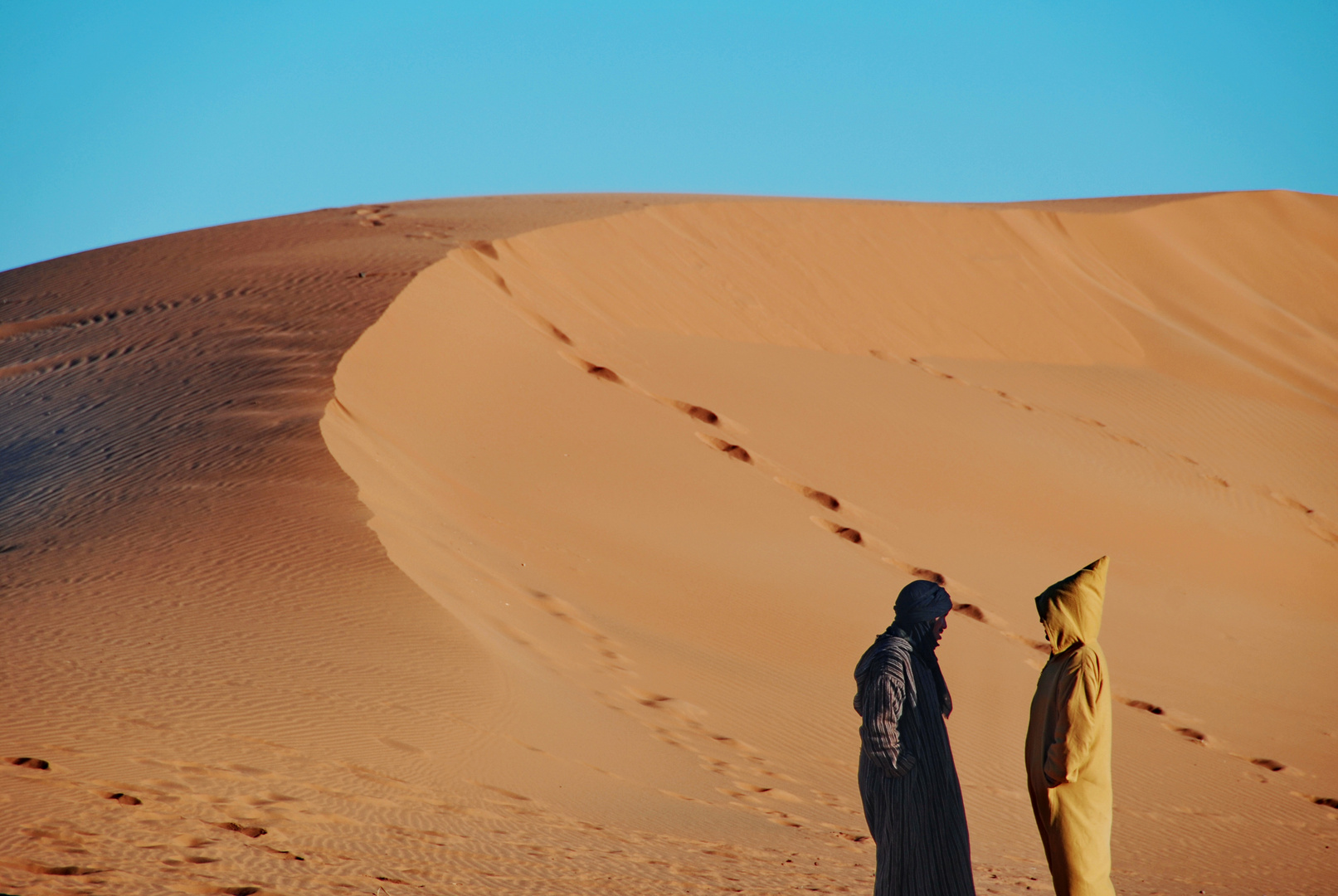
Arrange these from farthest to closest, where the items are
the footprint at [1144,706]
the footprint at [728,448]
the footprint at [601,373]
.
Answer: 1. the footprint at [601,373]
2. the footprint at [728,448]
3. the footprint at [1144,706]

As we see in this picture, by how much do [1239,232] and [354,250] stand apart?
2202 centimetres

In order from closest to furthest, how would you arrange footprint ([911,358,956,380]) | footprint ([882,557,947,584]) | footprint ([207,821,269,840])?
footprint ([207,821,269,840]) < footprint ([882,557,947,584]) < footprint ([911,358,956,380])

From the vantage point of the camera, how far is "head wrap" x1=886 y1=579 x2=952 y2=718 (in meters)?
3.93

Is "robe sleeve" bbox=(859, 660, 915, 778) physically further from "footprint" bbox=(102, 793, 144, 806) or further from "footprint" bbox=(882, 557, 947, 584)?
"footprint" bbox=(882, 557, 947, 584)

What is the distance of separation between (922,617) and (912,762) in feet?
1.47

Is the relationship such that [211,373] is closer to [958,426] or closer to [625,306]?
[625,306]

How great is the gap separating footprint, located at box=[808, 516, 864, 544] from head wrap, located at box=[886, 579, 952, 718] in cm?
715

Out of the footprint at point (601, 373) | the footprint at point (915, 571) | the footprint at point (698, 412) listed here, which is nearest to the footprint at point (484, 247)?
the footprint at point (601, 373)

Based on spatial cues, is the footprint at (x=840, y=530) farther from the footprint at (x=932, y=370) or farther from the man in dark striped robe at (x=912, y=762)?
the man in dark striped robe at (x=912, y=762)

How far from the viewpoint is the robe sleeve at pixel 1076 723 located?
3.89 meters

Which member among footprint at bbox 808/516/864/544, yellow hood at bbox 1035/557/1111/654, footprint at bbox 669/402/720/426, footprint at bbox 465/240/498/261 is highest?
footprint at bbox 465/240/498/261

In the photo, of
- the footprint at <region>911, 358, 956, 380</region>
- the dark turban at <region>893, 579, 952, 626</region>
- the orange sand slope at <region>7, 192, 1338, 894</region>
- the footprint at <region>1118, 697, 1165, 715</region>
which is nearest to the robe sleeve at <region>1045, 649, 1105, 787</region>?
the dark turban at <region>893, 579, 952, 626</region>

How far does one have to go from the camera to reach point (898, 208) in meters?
23.4

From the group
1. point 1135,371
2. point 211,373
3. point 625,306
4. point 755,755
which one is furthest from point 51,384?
point 1135,371
